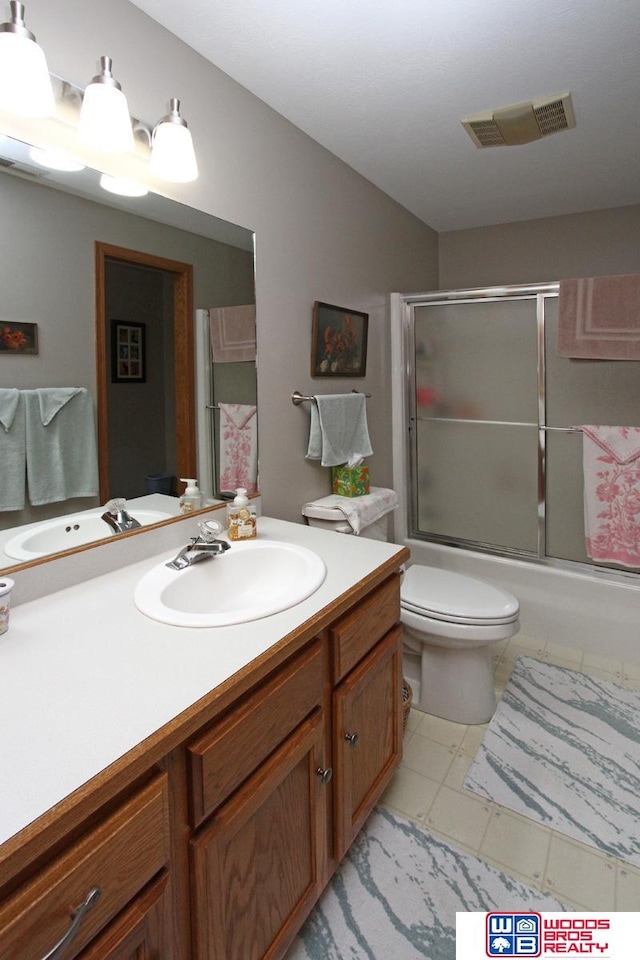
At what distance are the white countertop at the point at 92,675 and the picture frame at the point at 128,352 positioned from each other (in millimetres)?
514

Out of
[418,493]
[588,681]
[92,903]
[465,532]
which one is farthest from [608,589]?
[92,903]

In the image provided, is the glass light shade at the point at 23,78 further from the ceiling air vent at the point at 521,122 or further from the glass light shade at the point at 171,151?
the ceiling air vent at the point at 521,122

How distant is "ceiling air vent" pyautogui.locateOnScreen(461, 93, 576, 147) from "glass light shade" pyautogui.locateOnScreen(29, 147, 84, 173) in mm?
1400

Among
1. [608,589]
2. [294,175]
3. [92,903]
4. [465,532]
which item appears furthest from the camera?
[465,532]

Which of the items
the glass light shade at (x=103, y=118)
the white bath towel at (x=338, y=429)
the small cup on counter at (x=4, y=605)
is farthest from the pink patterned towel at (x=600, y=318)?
the small cup on counter at (x=4, y=605)

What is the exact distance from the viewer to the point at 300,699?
42.2 inches

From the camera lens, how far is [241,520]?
62.1 inches

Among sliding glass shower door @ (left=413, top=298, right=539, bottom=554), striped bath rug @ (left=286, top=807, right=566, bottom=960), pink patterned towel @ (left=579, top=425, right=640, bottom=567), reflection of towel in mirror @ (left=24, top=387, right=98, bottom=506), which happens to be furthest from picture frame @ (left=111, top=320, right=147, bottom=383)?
pink patterned towel @ (left=579, top=425, right=640, bottom=567)

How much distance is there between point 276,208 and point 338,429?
843 millimetres

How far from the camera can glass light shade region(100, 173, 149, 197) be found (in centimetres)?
129

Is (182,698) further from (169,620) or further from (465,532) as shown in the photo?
(465,532)

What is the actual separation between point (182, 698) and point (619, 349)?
2210 mm

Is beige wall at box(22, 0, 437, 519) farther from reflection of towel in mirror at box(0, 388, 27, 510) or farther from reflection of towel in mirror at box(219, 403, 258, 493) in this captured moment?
reflection of towel in mirror at box(0, 388, 27, 510)

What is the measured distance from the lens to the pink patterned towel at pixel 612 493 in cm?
228
